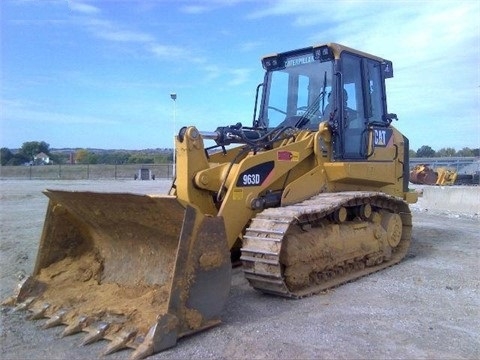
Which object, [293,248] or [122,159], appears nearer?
[293,248]

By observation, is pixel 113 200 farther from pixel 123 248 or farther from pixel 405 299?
pixel 405 299

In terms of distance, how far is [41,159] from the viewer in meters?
47.9

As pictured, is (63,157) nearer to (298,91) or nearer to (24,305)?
(298,91)

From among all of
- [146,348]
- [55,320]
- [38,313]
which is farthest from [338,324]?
[38,313]

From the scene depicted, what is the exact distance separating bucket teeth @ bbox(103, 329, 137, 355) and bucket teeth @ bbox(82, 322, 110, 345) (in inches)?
6.2

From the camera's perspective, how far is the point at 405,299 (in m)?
5.64

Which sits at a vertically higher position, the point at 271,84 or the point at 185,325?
the point at 271,84

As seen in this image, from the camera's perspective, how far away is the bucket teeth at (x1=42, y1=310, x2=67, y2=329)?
4602 millimetres

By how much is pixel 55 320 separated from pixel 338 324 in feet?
8.67

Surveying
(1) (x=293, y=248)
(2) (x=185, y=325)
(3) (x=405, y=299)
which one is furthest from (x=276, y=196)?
(2) (x=185, y=325)

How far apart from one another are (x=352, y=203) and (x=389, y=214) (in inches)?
53.9

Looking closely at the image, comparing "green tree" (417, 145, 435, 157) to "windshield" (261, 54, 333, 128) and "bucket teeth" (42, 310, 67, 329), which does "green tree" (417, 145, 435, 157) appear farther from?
"bucket teeth" (42, 310, 67, 329)

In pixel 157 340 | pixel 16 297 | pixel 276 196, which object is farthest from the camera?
pixel 276 196

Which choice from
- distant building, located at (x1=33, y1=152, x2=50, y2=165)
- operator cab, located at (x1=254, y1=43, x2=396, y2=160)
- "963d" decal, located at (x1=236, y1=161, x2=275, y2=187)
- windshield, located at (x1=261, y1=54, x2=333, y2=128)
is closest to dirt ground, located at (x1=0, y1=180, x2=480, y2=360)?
"963d" decal, located at (x1=236, y1=161, x2=275, y2=187)
